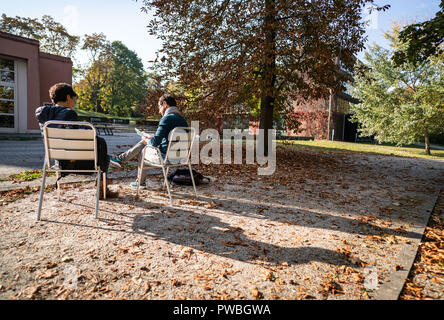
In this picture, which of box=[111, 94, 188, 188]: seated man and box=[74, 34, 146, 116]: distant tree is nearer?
box=[111, 94, 188, 188]: seated man

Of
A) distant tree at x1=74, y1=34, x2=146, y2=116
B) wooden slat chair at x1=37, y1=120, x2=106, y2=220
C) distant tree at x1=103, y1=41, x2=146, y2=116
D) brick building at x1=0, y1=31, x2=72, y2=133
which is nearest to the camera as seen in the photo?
wooden slat chair at x1=37, y1=120, x2=106, y2=220

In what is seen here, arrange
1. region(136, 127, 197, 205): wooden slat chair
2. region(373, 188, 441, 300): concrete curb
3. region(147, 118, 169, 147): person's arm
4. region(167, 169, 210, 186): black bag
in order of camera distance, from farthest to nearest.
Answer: region(167, 169, 210, 186): black bag
region(147, 118, 169, 147): person's arm
region(136, 127, 197, 205): wooden slat chair
region(373, 188, 441, 300): concrete curb

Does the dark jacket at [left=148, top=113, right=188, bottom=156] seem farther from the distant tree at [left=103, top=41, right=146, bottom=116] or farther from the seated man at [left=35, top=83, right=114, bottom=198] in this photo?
the distant tree at [left=103, top=41, right=146, bottom=116]

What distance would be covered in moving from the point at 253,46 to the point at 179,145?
4.82 m

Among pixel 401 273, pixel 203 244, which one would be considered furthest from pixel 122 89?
pixel 401 273

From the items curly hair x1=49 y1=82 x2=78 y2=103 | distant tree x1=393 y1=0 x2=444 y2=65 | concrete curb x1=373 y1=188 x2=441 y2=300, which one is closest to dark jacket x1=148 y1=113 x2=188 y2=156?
curly hair x1=49 y1=82 x2=78 y2=103

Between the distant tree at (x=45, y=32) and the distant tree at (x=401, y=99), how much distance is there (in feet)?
106

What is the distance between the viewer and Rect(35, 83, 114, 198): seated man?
3469 mm

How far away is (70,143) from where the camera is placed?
3.20 meters

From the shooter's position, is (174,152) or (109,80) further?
(109,80)

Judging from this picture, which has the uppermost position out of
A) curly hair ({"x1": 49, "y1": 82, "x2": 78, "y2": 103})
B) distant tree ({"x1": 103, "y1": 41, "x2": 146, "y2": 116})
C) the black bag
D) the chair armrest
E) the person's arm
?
distant tree ({"x1": 103, "y1": 41, "x2": 146, "y2": 116})

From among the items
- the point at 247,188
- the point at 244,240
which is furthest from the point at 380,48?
the point at 244,240

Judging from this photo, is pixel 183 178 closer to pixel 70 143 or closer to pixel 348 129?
pixel 70 143

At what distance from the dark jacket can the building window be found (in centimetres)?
1537
